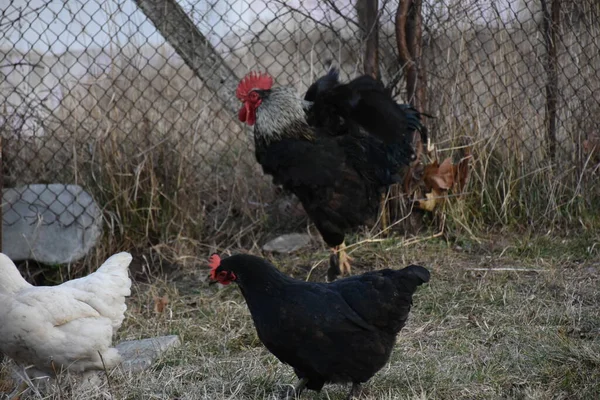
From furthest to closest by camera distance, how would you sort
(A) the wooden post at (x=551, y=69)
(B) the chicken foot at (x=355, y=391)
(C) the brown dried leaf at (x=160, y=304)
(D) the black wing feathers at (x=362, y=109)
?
(A) the wooden post at (x=551, y=69) < (D) the black wing feathers at (x=362, y=109) < (C) the brown dried leaf at (x=160, y=304) < (B) the chicken foot at (x=355, y=391)

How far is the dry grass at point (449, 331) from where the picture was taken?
351 cm

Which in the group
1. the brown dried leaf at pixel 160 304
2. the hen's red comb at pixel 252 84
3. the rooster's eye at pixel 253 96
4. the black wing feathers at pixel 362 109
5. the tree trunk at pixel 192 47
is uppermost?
the tree trunk at pixel 192 47

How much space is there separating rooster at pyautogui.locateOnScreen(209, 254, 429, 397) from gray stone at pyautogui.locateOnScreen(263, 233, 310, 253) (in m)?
2.54

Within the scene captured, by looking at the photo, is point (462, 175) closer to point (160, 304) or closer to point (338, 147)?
point (338, 147)

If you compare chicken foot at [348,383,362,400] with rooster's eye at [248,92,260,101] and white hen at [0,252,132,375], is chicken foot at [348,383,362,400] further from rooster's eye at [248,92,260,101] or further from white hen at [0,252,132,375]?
rooster's eye at [248,92,260,101]

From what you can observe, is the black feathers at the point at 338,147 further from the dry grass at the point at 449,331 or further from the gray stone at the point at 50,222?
the gray stone at the point at 50,222

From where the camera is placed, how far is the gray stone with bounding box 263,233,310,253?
604cm

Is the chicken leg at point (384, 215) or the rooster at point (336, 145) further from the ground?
the rooster at point (336, 145)

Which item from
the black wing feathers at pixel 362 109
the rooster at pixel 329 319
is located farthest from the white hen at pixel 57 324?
the black wing feathers at pixel 362 109

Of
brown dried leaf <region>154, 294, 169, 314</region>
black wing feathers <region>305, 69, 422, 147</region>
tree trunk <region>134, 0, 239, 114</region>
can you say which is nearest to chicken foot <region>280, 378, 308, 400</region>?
brown dried leaf <region>154, 294, 169, 314</region>

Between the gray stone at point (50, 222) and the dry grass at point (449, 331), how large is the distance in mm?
633

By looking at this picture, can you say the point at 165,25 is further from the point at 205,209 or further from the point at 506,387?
the point at 506,387

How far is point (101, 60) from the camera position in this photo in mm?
6977

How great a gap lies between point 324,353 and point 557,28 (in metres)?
4.16
